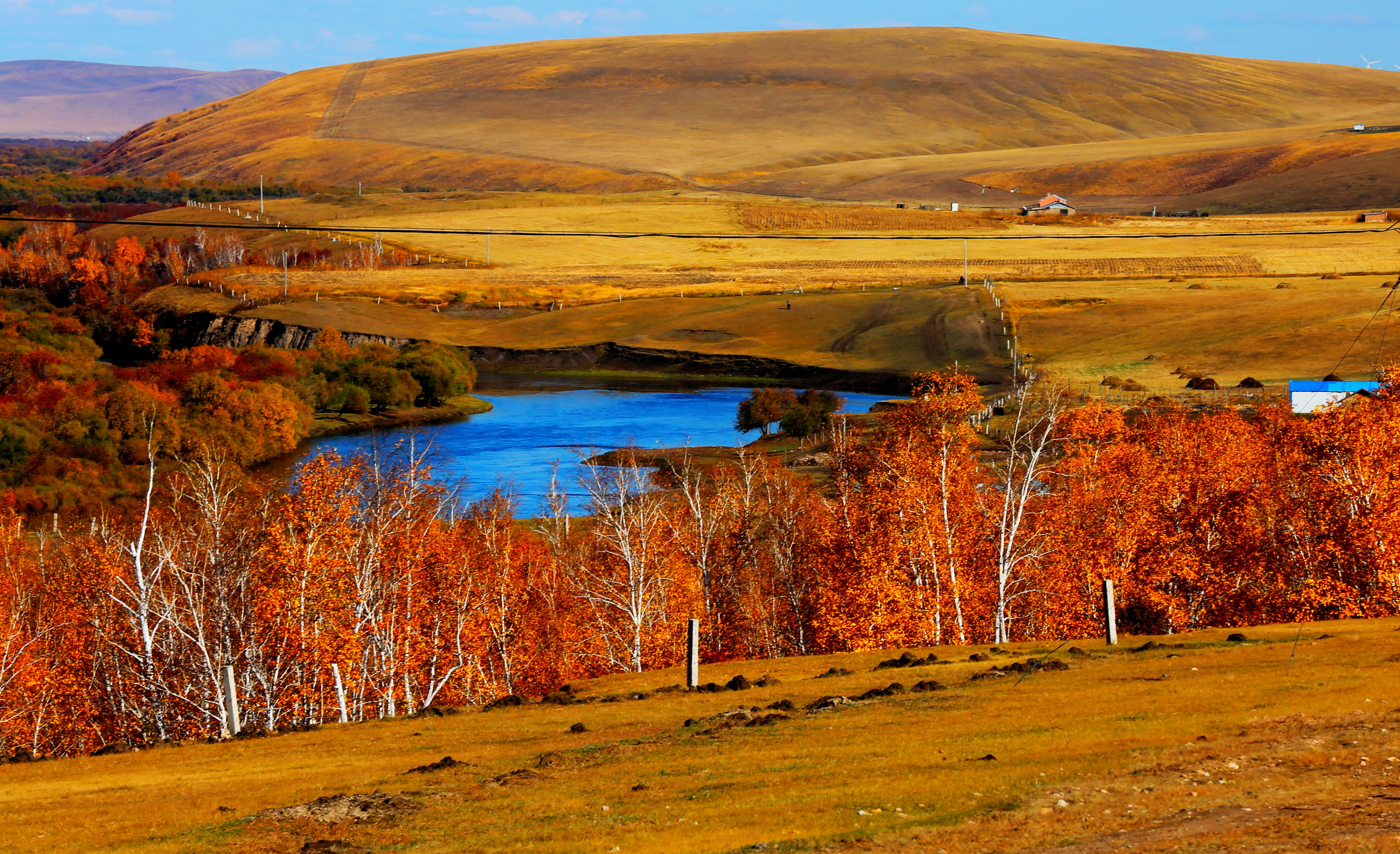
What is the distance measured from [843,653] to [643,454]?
65.5 metres

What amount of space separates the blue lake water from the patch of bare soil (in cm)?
6667

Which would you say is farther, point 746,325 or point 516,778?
point 746,325

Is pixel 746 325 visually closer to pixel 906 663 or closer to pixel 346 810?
pixel 906 663

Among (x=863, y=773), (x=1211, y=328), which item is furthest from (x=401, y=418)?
(x=863, y=773)

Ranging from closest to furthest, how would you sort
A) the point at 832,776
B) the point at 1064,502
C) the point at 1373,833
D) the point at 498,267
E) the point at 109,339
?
the point at 1373,833 < the point at 832,776 < the point at 1064,502 < the point at 109,339 < the point at 498,267

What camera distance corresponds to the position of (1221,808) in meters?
15.1

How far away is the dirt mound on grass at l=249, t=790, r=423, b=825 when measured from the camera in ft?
59.6

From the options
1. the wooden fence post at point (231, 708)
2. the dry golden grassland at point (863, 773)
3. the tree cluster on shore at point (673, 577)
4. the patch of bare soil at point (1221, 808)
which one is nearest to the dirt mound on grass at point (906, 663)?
the dry golden grassland at point (863, 773)

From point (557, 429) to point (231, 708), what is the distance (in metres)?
88.1

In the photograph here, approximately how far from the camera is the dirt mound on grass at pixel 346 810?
18172mm

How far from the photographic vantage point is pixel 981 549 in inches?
1783

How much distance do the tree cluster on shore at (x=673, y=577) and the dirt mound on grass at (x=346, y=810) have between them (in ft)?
42.4

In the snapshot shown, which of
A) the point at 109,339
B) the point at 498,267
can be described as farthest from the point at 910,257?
the point at 109,339

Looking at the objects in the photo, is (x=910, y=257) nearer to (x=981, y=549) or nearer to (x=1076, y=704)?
(x=981, y=549)
